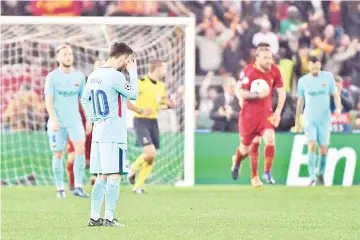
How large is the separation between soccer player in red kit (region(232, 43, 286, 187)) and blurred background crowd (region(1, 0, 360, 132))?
2.48 meters

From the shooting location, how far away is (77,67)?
65.1ft

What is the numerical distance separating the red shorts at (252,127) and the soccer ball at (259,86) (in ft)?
1.41

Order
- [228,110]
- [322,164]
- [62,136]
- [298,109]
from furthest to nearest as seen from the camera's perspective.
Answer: [228,110] → [322,164] → [298,109] → [62,136]

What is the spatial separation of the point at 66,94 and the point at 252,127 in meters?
3.37

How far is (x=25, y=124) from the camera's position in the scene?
62.3 feet

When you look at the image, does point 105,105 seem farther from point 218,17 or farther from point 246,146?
point 218,17

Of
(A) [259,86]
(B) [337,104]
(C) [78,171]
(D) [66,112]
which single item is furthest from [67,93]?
(B) [337,104]

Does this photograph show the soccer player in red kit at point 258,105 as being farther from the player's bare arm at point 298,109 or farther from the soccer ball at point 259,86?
the player's bare arm at point 298,109

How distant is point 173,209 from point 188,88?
5908mm

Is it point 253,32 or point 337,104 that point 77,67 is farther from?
point 337,104

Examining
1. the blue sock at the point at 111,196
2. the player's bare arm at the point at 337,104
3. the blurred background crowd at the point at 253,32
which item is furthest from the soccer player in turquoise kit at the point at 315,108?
the blue sock at the point at 111,196

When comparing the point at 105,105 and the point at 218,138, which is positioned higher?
the point at 105,105

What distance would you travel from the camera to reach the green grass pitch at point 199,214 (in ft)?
30.8

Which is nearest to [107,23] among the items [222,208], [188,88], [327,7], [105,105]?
[188,88]
